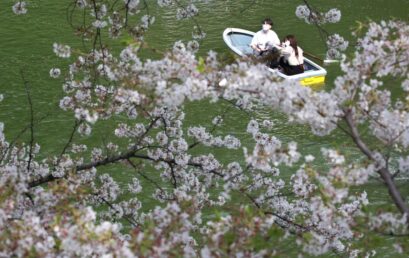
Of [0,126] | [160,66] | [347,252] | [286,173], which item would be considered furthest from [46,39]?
[160,66]

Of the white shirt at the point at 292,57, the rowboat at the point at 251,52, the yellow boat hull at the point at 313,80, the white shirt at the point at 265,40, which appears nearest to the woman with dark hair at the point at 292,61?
the white shirt at the point at 292,57

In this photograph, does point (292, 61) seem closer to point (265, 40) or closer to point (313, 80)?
point (313, 80)

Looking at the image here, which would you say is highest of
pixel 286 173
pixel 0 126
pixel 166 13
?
pixel 0 126

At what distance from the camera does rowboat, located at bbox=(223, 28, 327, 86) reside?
466 inches

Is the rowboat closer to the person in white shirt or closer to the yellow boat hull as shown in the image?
the yellow boat hull

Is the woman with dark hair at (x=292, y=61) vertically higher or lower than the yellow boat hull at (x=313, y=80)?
higher

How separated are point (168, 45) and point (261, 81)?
11.2 metres

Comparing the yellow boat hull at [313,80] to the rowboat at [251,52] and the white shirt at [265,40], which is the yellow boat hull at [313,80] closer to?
the rowboat at [251,52]

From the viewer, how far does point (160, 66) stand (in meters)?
3.27

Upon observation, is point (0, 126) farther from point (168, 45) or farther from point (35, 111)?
point (168, 45)

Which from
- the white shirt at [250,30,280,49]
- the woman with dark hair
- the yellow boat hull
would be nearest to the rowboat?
the yellow boat hull

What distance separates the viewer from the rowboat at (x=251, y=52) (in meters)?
11.8

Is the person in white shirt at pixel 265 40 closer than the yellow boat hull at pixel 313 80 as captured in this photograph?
No

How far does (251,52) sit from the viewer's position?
41.8 ft
